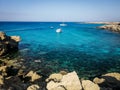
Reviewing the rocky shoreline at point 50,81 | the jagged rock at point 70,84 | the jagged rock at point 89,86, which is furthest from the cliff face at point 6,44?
the jagged rock at point 89,86

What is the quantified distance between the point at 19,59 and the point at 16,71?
8046 millimetres

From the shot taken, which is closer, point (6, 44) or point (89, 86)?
point (89, 86)

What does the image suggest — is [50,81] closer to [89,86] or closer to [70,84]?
[70,84]

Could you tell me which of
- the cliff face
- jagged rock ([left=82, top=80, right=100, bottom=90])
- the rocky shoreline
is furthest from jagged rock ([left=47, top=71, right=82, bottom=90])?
the cliff face

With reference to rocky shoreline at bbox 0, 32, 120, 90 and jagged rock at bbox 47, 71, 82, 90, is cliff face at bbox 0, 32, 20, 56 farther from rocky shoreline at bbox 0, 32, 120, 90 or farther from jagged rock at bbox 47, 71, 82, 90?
jagged rock at bbox 47, 71, 82, 90

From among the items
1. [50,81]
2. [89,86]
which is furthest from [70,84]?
[50,81]

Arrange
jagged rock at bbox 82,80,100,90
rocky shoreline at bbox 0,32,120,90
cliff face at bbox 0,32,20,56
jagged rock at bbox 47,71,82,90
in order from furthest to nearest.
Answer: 1. cliff face at bbox 0,32,20,56
2. rocky shoreline at bbox 0,32,120,90
3. jagged rock at bbox 82,80,100,90
4. jagged rock at bbox 47,71,82,90

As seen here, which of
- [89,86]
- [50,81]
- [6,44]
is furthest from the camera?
[6,44]

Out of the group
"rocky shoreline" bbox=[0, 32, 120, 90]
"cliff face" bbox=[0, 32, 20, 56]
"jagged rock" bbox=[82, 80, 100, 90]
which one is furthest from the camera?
"cliff face" bbox=[0, 32, 20, 56]

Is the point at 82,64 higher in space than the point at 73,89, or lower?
lower

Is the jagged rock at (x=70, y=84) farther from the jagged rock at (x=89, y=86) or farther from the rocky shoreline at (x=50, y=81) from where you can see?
the jagged rock at (x=89, y=86)

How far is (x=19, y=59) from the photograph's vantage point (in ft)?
93.4

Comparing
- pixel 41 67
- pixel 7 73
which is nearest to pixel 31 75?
pixel 7 73

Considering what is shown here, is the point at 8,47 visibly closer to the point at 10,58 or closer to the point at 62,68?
the point at 10,58
